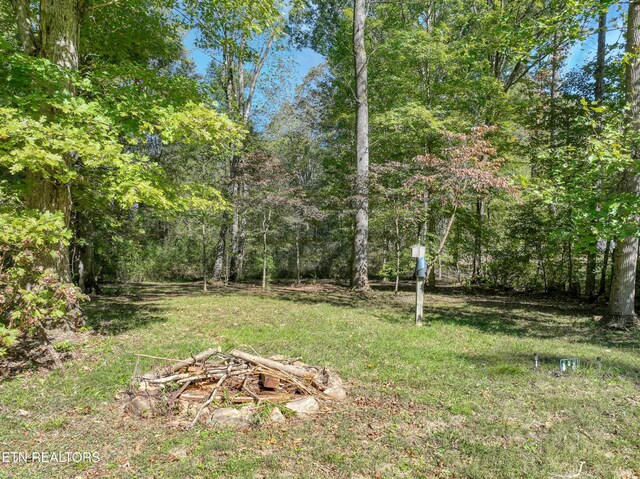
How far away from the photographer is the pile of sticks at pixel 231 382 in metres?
3.57

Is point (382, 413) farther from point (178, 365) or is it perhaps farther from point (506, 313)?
point (506, 313)

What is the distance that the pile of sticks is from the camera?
357 cm

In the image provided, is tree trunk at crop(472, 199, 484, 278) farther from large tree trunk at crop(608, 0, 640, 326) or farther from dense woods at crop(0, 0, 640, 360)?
large tree trunk at crop(608, 0, 640, 326)

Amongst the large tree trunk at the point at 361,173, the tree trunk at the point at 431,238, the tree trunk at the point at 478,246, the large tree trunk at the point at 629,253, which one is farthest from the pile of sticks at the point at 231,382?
the tree trunk at the point at 478,246

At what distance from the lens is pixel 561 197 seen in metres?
6.60

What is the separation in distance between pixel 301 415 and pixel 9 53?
17.1 ft

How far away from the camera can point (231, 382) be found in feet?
12.7

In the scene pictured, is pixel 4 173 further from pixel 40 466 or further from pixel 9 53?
pixel 40 466

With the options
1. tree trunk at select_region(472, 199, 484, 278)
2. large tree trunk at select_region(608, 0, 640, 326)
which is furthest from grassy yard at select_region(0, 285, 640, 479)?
tree trunk at select_region(472, 199, 484, 278)

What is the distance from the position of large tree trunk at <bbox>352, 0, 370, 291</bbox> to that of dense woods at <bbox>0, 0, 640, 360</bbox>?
0.22ft

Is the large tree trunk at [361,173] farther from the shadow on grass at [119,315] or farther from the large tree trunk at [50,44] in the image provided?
the large tree trunk at [50,44]

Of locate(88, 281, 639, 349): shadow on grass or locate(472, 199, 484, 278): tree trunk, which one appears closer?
locate(88, 281, 639, 349): shadow on grass

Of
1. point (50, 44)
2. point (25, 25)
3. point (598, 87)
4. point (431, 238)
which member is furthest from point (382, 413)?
point (598, 87)

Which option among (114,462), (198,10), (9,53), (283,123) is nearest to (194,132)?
(9,53)
